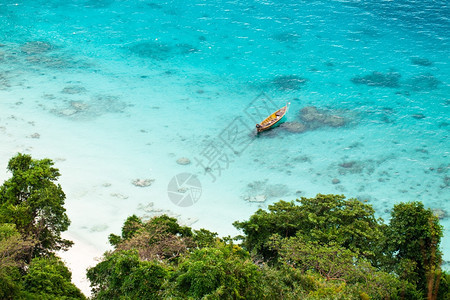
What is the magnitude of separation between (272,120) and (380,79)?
28.2ft

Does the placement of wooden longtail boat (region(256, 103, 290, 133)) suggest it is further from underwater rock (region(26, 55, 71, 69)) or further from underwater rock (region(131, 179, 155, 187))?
underwater rock (region(26, 55, 71, 69))

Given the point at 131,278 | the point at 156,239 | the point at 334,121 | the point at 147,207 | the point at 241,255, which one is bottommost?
the point at 147,207

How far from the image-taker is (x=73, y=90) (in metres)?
26.2

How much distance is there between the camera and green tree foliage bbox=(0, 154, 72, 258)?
1247 cm

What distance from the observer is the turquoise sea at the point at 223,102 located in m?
19.4

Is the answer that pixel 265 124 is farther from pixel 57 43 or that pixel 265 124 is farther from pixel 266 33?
pixel 57 43

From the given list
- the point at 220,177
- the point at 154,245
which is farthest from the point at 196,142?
the point at 154,245

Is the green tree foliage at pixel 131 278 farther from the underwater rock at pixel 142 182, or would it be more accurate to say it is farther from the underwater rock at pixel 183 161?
the underwater rock at pixel 183 161

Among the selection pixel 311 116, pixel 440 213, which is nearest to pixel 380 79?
pixel 311 116

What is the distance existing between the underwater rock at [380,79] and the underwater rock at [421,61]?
2066 mm

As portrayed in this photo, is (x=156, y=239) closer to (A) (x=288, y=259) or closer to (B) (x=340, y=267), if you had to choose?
(A) (x=288, y=259)

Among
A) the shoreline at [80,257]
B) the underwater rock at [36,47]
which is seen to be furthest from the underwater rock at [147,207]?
the underwater rock at [36,47]

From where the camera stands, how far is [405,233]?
11.8 m

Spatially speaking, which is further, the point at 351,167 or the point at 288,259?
the point at 351,167
